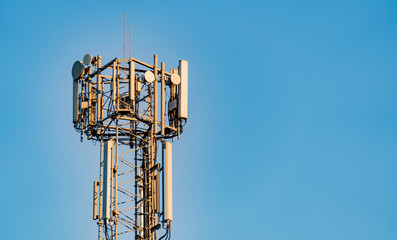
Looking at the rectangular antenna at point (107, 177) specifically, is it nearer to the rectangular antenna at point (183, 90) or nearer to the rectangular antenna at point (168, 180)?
the rectangular antenna at point (168, 180)

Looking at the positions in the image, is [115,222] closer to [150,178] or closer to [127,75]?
[150,178]

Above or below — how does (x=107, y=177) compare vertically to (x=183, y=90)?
below

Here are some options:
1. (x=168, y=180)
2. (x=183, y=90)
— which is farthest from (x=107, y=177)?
(x=183, y=90)

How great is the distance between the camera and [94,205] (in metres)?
79.8

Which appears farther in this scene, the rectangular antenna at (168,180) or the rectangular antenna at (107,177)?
the rectangular antenna at (168,180)

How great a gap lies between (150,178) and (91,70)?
25.1 ft

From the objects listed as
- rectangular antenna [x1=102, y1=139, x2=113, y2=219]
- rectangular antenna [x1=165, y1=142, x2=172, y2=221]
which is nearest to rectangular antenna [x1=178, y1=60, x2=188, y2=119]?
rectangular antenna [x1=165, y1=142, x2=172, y2=221]

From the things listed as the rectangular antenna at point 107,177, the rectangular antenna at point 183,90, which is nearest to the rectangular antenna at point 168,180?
the rectangular antenna at point 183,90

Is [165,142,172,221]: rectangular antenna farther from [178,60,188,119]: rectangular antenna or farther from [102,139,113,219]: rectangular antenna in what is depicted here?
[102,139,113,219]: rectangular antenna

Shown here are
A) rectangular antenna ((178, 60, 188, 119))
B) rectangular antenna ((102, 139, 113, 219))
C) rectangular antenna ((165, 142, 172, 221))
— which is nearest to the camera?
rectangular antenna ((102, 139, 113, 219))

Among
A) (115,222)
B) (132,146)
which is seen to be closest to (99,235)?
(115,222)

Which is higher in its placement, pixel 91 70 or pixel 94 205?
pixel 91 70

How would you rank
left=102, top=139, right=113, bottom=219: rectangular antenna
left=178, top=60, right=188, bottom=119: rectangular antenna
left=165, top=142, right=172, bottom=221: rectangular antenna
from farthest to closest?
left=178, top=60, right=188, bottom=119: rectangular antenna, left=165, top=142, right=172, bottom=221: rectangular antenna, left=102, top=139, right=113, bottom=219: rectangular antenna

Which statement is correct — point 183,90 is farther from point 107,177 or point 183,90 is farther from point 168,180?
point 107,177
